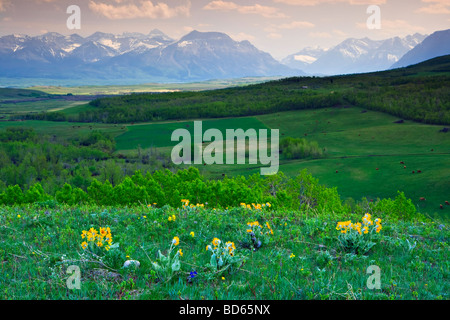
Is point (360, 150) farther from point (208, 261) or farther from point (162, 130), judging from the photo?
point (208, 261)

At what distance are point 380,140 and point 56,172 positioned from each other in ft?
369

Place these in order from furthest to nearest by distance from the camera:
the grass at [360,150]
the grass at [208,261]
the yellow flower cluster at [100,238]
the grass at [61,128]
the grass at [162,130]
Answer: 1. the grass at [61,128]
2. the grass at [162,130]
3. the grass at [360,150]
4. the yellow flower cluster at [100,238]
5. the grass at [208,261]

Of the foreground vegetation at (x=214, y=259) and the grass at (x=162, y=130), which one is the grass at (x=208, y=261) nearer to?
the foreground vegetation at (x=214, y=259)

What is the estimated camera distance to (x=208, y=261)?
818 cm

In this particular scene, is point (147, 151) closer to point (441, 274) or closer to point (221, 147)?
point (221, 147)

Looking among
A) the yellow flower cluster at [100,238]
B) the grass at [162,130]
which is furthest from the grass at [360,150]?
the yellow flower cluster at [100,238]

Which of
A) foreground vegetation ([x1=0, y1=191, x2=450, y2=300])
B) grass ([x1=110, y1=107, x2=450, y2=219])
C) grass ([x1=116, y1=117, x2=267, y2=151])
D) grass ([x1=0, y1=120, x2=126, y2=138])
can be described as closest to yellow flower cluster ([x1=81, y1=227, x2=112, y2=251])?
foreground vegetation ([x1=0, y1=191, x2=450, y2=300])

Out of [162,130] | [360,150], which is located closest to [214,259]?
[360,150]

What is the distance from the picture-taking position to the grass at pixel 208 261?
21.9ft

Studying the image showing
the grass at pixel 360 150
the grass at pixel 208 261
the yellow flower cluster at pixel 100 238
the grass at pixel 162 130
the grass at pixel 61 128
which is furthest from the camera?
the grass at pixel 61 128

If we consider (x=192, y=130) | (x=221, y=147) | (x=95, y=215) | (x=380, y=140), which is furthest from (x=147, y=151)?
(x=95, y=215)

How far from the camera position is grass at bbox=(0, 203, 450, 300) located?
6.66 metres

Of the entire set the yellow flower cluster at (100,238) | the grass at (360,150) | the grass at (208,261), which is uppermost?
the yellow flower cluster at (100,238)

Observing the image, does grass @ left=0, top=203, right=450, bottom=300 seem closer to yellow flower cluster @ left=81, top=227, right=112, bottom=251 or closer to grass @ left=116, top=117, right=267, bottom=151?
yellow flower cluster @ left=81, top=227, right=112, bottom=251
